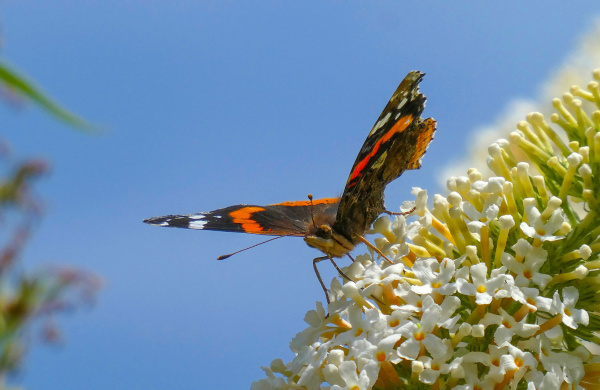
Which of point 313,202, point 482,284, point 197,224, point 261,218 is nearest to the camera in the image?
point 482,284

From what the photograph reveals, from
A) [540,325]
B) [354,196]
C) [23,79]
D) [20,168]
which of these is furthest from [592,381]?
[20,168]

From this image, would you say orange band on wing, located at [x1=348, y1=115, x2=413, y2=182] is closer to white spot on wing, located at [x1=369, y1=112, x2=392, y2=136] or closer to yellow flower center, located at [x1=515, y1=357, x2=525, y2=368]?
white spot on wing, located at [x1=369, y1=112, x2=392, y2=136]

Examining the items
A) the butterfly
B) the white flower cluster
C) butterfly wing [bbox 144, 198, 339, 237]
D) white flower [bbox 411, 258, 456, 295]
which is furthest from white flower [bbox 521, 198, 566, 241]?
butterfly wing [bbox 144, 198, 339, 237]

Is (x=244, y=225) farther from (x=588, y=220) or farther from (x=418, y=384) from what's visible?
(x=588, y=220)

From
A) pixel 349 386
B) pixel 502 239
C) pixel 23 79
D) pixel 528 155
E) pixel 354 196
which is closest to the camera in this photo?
pixel 23 79

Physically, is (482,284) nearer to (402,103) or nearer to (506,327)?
(506,327)

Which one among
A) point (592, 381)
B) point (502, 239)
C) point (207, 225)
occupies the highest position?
point (207, 225)

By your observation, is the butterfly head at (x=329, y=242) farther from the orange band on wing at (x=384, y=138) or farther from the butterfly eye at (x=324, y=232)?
the orange band on wing at (x=384, y=138)

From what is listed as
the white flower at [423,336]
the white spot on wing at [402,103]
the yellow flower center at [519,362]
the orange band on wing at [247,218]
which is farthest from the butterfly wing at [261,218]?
the yellow flower center at [519,362]

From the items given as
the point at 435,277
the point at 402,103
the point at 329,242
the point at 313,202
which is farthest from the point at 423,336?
the point at 313,202
